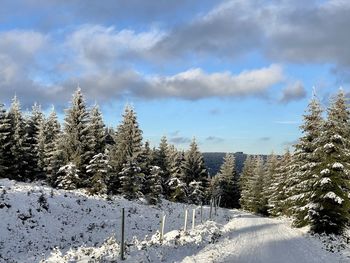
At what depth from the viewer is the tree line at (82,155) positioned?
41734 millimetres

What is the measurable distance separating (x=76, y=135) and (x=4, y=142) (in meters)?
12.3

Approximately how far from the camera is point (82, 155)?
42656 mm

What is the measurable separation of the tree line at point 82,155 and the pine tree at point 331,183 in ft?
62.0

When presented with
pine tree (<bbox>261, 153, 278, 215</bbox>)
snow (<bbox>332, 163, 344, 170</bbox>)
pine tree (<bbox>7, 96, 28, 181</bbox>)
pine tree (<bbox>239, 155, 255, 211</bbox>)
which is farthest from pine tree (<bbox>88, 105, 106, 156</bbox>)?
pine tree (<bbox>239, 155, 255, 211</bbox>)

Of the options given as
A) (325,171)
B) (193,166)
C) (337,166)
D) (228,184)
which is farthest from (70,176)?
(228,184)

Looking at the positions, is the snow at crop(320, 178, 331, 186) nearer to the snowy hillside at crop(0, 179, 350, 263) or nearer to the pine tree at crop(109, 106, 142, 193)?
the snowy hillside at crop(0, 179, 350, 263)

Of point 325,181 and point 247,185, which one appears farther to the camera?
point 247,185

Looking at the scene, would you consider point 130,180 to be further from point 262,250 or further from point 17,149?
point 262,250

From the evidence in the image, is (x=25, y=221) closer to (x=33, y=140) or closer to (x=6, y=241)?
(x=6, y=241)

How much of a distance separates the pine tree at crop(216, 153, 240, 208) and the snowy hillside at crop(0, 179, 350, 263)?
51.9 meters

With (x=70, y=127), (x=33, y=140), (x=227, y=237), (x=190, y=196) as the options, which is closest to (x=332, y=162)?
(x=227, y=237)

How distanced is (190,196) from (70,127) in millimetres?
25710

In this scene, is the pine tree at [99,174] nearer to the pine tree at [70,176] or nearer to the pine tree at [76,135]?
the pine tree at [70,176]

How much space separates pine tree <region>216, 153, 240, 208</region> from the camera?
85.7 m
